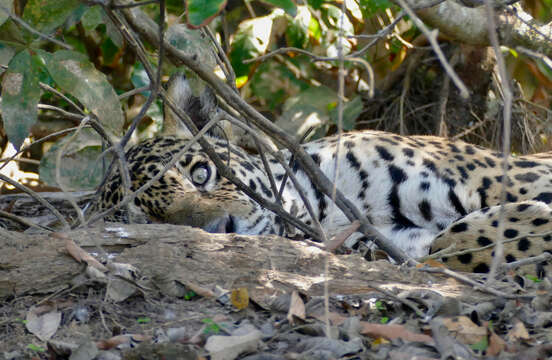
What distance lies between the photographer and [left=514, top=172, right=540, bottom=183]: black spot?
149 inches

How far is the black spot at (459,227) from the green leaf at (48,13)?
7.02 ft

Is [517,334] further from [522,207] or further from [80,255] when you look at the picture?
[522,207]

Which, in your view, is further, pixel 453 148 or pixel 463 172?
pixel 453 148

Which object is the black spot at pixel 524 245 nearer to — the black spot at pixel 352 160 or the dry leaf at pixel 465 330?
the black spot at pixel 352 160

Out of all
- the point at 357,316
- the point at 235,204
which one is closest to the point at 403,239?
the point at 235,204

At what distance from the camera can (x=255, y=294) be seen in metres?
2.20

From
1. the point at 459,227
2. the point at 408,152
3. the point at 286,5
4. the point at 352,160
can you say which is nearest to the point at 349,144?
the point at 352,160

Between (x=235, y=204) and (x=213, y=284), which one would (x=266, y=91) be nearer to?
(x=235, y=204)

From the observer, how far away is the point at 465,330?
6.33 ft

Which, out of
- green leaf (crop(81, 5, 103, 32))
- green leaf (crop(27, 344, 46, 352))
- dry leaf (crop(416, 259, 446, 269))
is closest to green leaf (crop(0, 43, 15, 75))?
green leaf (crop(81, 5, 103, 32))

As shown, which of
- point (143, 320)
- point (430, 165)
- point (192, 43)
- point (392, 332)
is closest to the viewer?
point (392, 332)

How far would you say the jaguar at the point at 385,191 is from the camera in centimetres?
336

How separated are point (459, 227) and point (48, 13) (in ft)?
7.28

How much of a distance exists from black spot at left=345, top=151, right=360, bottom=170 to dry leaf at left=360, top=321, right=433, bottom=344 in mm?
2169
